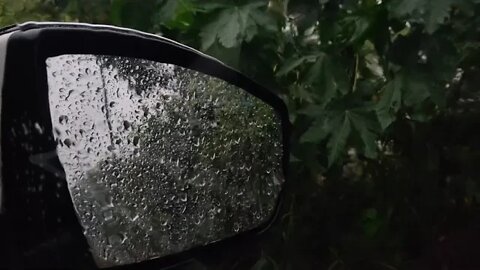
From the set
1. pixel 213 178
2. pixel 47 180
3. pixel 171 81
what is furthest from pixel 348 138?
pixel 47 180

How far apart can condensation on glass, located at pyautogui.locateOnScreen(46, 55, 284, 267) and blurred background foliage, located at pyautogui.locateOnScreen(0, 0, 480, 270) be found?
0.60 feet

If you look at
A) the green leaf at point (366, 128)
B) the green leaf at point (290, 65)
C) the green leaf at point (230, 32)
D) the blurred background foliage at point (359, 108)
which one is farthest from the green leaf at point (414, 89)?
the green leaf at point (230, 32)

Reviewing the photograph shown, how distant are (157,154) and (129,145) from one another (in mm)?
111

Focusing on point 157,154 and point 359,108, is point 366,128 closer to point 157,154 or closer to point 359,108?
point 359,108

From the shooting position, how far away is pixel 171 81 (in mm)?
1833

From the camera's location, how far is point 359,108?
99.3 inches

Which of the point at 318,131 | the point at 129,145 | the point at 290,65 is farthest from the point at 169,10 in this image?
the point at 129,145

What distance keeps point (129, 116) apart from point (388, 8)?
3.09 feet

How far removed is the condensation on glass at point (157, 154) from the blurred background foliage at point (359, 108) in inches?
7.2

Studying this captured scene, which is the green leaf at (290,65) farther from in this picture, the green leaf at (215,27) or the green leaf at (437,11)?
the green leaf at (437,11)

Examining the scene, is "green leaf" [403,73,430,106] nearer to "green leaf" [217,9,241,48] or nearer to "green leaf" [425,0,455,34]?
"green leaf" [425,0,455,34]

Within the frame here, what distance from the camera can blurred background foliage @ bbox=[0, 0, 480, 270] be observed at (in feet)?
7.79

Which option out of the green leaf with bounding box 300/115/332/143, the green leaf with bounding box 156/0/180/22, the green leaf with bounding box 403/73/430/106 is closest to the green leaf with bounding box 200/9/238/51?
the green leaf with bounding box 156/0/180/22

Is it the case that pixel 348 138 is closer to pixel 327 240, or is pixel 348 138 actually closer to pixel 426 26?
pixel 426 26
